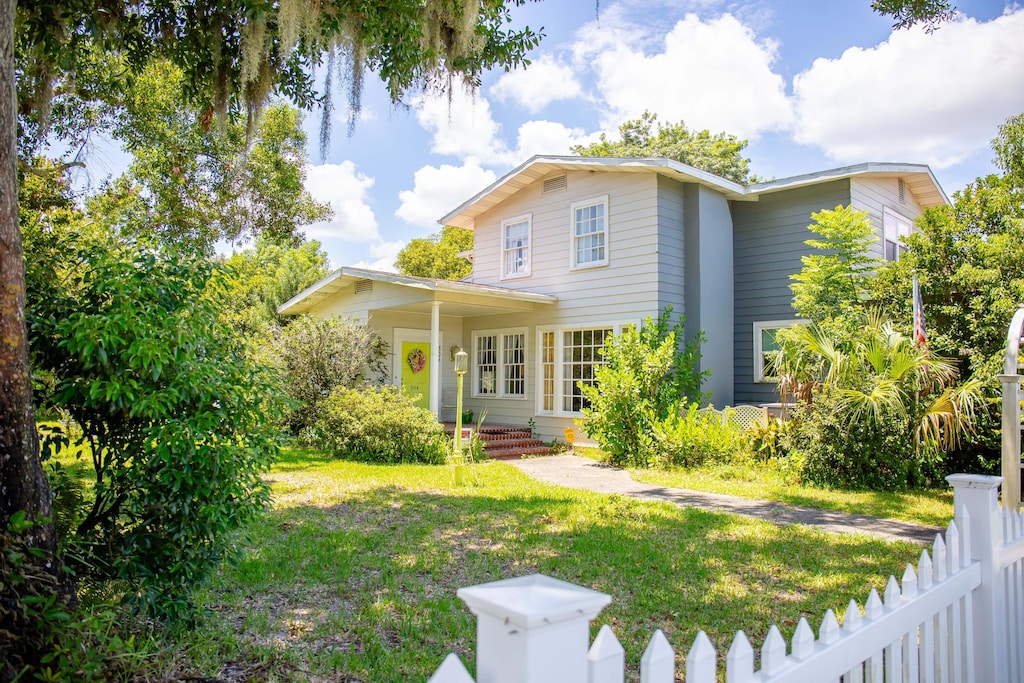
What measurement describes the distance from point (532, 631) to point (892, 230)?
49.6ft

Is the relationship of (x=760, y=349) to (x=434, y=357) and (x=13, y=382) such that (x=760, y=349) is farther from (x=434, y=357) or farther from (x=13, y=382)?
(x=13, y=382)

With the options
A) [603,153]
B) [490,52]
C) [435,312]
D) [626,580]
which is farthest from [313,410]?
[603,153]

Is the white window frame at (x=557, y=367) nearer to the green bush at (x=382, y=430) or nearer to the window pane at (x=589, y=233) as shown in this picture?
the window pane at (x=589, y=233)

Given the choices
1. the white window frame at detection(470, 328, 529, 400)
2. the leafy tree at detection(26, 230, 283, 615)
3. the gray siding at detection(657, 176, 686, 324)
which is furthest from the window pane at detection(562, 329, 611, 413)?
the leafy tree at detection(26, 230, 283, 615)

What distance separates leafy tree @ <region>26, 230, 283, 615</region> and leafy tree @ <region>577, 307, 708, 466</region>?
28.7ft

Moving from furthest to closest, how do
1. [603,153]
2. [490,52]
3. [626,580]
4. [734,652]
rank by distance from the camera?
[603,153] → [490,52] → [626,580] → [734,652]

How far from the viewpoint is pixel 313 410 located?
1357 centimetres

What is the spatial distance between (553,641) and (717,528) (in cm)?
607

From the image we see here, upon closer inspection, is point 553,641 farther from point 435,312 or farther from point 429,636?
point 435,312

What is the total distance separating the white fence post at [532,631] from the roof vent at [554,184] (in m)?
13.6

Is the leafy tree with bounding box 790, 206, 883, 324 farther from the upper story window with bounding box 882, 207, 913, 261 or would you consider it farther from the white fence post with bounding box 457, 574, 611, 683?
the white fence post with bounding box 457, 574, 611, 683

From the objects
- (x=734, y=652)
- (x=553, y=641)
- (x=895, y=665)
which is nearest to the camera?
(x=553, y=641)

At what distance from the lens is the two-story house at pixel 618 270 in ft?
40.8

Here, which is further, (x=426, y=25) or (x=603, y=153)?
(x=603, y=153)
